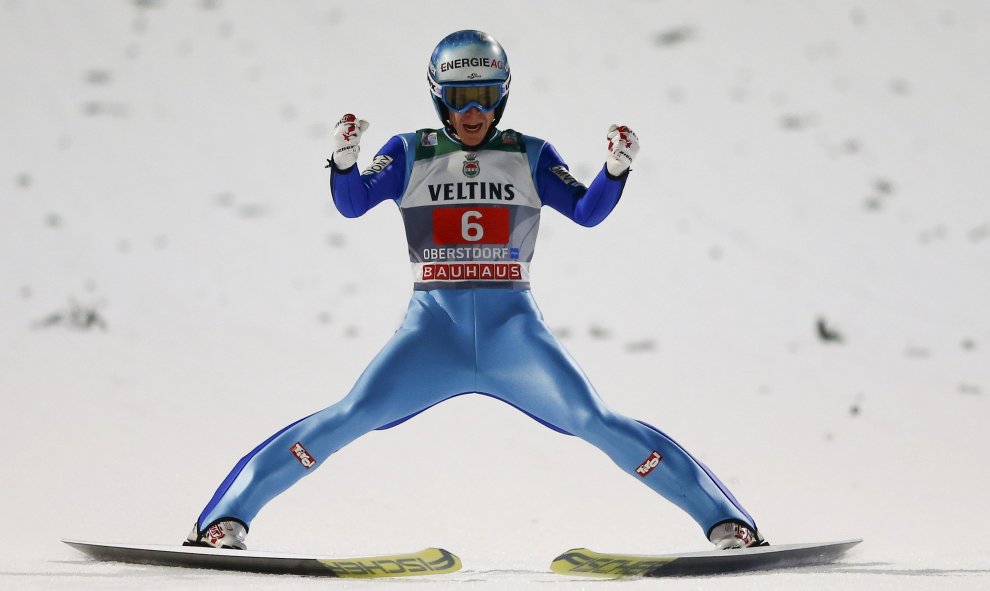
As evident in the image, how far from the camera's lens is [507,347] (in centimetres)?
454

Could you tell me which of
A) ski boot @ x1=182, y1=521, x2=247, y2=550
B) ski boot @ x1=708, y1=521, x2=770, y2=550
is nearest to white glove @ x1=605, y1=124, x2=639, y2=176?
ski boot @ x1=708, y1=521, x2=770, y2=550

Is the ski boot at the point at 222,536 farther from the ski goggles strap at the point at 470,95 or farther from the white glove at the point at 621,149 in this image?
the white glove at the point at 621,149

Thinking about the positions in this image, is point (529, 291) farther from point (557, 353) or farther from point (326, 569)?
point (326, 569)

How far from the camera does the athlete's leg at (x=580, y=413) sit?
4426mm

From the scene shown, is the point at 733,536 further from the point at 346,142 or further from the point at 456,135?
the point at 346,142

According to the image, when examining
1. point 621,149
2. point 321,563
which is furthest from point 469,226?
point 321,563

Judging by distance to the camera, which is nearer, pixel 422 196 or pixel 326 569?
pixel 326 569

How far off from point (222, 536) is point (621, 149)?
6.22 ft

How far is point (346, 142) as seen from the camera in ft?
15.0

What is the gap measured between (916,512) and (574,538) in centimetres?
172

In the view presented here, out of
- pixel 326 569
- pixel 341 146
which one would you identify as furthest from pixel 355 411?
pixel 341 146

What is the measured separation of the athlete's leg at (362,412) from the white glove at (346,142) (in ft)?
2.07

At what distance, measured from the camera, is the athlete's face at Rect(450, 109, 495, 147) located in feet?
15.4

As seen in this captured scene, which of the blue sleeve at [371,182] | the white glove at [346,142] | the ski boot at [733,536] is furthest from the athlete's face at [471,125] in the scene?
the ski boot at [733,536]
